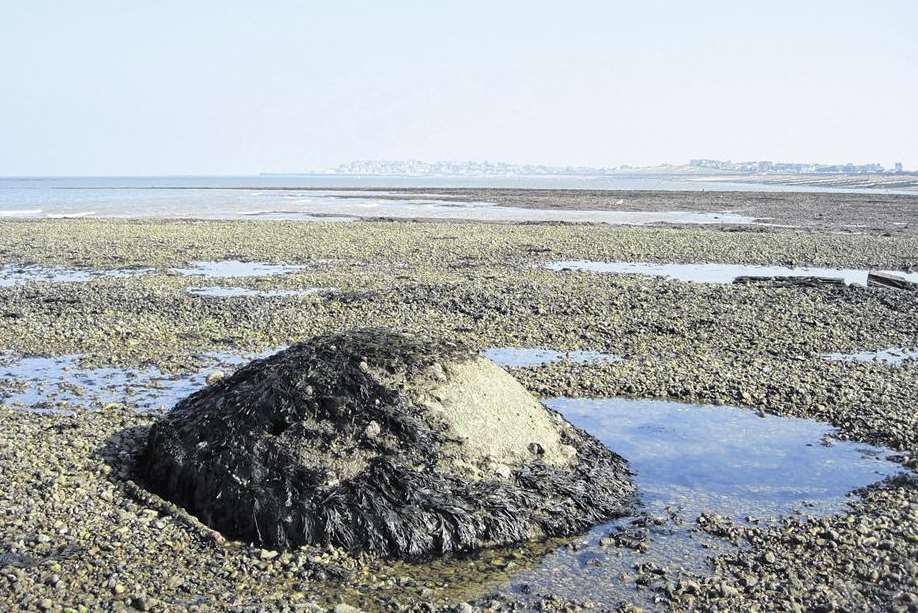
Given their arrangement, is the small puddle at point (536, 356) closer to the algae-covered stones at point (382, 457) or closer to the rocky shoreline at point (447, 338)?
the rocky shoreline at point (447, 338)

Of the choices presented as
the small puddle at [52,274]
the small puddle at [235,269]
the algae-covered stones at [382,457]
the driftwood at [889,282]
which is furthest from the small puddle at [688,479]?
the small puddle at [52,274]

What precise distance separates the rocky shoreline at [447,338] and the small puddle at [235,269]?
0.83m

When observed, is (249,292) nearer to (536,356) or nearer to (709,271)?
(536,356)

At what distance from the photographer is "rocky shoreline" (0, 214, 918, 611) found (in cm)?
695

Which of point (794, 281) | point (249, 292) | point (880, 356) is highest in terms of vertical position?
point (794, 281)

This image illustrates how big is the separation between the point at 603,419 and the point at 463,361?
2860mm

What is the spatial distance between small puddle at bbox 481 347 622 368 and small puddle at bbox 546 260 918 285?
9.96m

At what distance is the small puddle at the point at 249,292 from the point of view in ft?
68.5

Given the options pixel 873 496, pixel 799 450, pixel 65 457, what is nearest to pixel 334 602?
pixel 65 457

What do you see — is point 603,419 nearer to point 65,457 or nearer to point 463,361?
point 463,361

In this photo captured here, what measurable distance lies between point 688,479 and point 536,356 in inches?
227

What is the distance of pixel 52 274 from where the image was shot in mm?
24875

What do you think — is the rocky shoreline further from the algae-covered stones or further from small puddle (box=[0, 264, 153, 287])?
small puddle (box=[0, 264, 153, 287])

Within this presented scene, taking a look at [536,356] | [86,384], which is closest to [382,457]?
[86,384]
